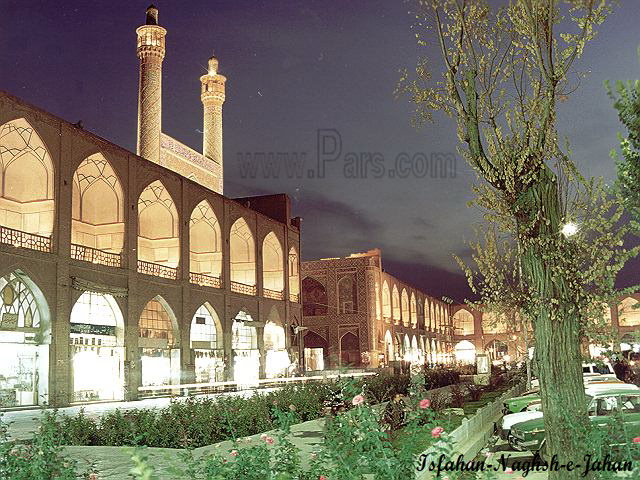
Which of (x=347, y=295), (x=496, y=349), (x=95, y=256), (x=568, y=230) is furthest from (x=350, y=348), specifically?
(x=568, y=230)

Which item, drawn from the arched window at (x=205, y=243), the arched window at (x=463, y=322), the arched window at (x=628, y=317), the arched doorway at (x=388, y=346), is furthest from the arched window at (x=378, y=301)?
the arched window at (x=463, y=322)

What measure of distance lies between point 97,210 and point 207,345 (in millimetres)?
7575

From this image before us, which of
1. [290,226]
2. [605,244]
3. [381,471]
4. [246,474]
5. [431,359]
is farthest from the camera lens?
[431,359]

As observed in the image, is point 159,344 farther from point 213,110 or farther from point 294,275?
point 213,110

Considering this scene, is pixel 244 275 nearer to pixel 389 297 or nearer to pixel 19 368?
pixel 19 368

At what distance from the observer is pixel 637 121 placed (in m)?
8.02

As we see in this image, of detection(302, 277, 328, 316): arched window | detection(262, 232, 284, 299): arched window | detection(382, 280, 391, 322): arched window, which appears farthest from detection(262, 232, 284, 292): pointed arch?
detection(382, 280, 391, 322): arched window

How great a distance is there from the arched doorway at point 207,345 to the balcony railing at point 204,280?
106 centimetres

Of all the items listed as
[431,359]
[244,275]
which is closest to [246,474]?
[244,275]

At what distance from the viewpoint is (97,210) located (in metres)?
27.8

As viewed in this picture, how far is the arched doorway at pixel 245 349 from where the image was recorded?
3366 cm

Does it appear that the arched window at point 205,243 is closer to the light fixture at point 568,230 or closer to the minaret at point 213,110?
the minaret at point 213,110

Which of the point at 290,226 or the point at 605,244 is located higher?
the point at 290,226

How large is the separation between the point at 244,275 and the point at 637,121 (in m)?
30.3
